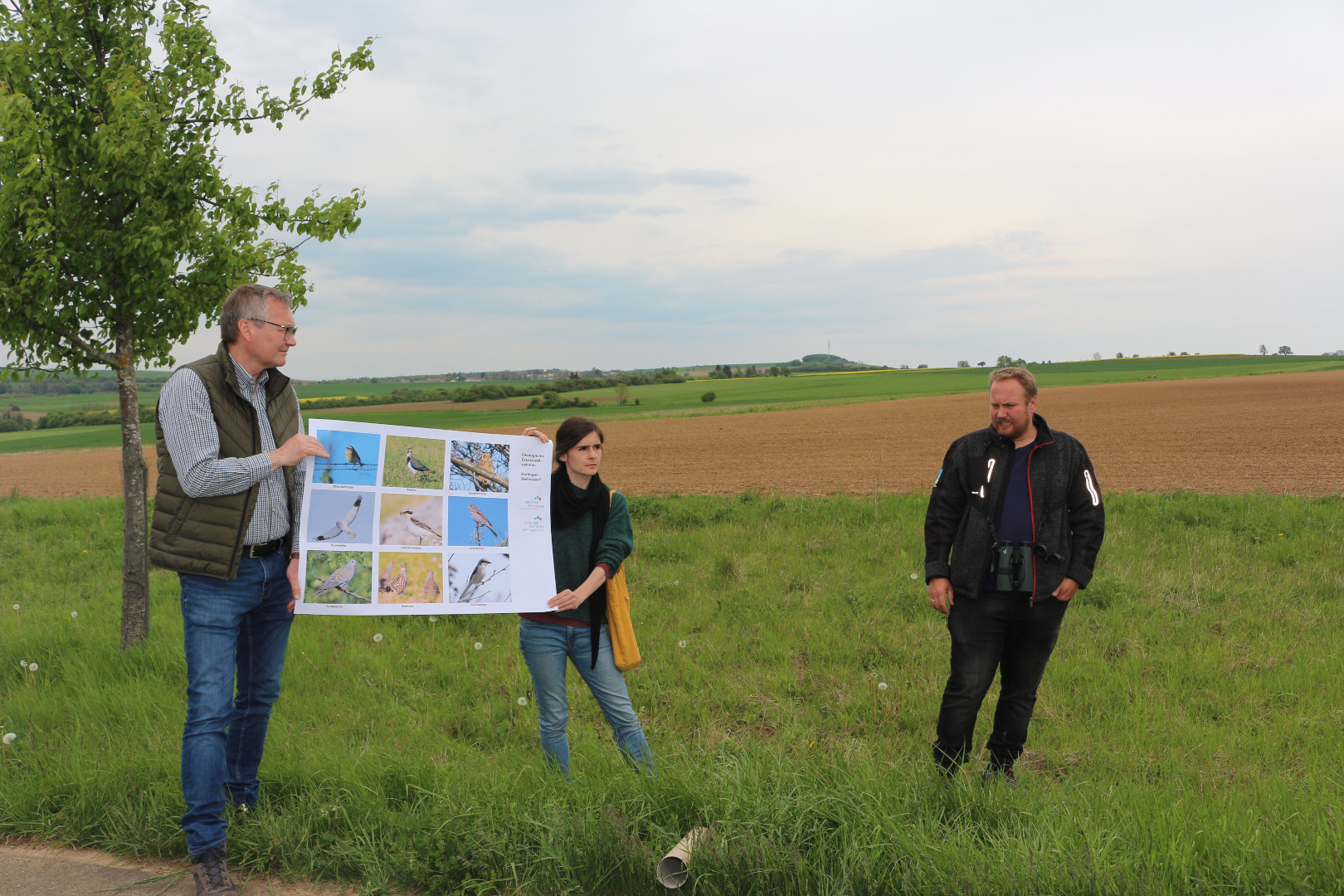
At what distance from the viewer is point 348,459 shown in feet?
11.2

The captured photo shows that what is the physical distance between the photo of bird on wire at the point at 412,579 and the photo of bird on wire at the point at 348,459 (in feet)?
1.26

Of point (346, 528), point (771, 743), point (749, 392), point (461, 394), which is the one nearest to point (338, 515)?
point (346, 528)

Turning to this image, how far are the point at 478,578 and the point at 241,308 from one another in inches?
61.3

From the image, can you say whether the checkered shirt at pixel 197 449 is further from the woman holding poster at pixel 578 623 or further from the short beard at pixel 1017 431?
the short beard at pixel 1017 431

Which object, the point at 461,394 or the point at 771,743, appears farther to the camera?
the point at 461,394

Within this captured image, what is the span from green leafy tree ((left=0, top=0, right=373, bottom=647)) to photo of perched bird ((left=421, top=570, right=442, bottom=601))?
11.1ft

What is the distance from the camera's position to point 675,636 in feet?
21.1

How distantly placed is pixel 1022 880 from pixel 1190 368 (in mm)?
98035

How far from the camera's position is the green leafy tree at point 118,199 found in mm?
5219

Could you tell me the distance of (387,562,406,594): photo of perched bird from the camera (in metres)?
3.46

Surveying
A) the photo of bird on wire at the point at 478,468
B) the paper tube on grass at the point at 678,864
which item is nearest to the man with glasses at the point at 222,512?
the photo of bird on wire at the point at 478,468

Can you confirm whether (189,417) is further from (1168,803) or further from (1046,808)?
(1168,803)

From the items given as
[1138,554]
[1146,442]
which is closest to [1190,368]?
[1146,442]

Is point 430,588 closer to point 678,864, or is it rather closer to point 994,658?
point 678,864
